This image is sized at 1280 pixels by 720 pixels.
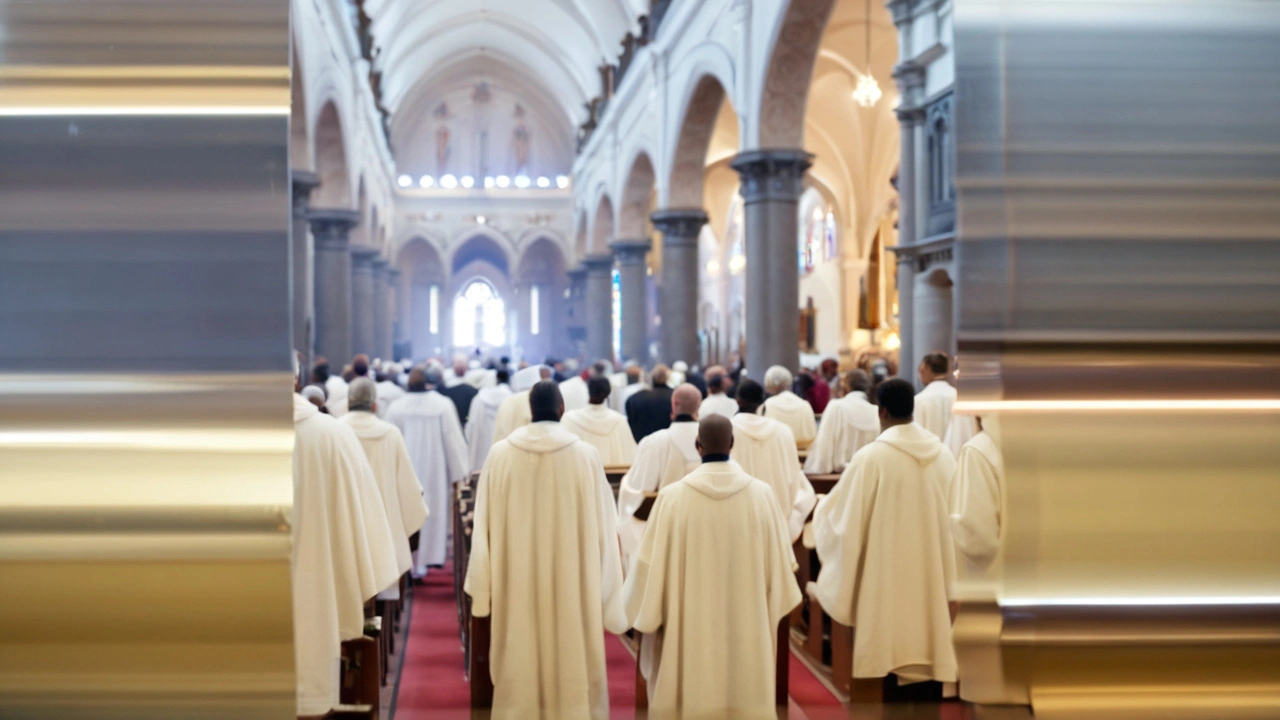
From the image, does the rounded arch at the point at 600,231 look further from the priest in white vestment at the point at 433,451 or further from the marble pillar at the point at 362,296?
the priest in white vestment at the point at 433,451

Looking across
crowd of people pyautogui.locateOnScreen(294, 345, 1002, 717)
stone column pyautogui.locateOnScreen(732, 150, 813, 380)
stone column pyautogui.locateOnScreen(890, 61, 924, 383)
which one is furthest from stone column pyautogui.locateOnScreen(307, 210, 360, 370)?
crowd of people pyautogui.locateOnScreen(294, 345, 1002, 717)

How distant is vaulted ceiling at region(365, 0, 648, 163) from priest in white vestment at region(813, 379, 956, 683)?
1835cm

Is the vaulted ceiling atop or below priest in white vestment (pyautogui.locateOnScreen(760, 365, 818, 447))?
atop

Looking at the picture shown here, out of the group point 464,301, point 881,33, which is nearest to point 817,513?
point 881,33

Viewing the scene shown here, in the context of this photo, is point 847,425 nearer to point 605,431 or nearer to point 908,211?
point 605,431

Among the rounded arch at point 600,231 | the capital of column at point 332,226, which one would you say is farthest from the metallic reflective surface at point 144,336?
the rounded arch at point 600,231

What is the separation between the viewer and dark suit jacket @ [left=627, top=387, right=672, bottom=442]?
30.1ft

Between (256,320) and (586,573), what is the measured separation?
3.14m

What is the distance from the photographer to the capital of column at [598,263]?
31.5 m

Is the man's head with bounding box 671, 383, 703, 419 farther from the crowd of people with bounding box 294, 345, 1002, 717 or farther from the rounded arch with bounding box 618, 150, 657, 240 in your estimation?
the rounded arch with bounding box 618, 150, 657, 240

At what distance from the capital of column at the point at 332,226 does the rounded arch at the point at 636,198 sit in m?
6.31

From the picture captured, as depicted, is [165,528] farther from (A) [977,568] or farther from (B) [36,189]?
(A) [977,568]

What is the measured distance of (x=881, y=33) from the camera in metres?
18.4

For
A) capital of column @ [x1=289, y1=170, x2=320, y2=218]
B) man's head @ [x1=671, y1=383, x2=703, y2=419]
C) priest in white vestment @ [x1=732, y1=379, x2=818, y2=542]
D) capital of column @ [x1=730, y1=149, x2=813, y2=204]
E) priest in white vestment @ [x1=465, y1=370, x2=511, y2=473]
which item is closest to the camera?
man's head @ [x1=671, y1=383, x2=703, y2=419]
